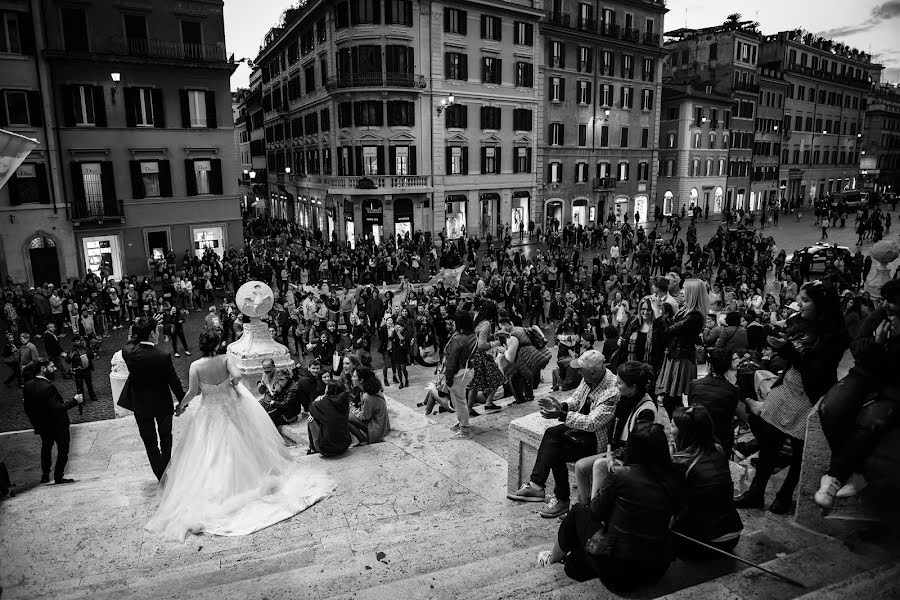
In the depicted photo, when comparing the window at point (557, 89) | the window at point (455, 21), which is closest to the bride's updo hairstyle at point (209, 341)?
the window at point (455, 21)

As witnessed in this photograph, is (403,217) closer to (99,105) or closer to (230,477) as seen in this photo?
(99,105)

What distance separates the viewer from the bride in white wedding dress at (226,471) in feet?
19.2

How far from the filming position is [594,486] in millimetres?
4484

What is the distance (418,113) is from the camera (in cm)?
3428

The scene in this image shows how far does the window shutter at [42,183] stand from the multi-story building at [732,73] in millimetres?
47928

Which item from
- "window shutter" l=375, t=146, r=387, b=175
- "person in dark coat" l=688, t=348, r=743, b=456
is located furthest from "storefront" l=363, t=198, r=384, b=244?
"person in dark coat" l=688, t=348, r=743, b=456

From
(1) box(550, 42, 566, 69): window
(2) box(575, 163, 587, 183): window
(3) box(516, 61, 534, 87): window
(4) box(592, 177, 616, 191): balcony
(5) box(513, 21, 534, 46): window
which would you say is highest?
(5) box(513, 21, 534, 46): window

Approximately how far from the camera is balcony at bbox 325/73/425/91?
1307 inches

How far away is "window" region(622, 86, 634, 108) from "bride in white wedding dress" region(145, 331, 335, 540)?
41725mm

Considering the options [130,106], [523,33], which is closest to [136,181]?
[130,106]

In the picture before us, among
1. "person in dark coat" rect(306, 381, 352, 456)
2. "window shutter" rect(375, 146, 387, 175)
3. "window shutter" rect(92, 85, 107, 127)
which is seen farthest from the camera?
"window shutter" rect(375, 146, 387, 175)

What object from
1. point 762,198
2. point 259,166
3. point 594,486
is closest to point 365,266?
point 594,486

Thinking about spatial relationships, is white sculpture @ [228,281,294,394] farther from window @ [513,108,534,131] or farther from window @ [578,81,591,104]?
window @ [578,81,591,104]

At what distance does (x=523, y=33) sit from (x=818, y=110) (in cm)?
4139
